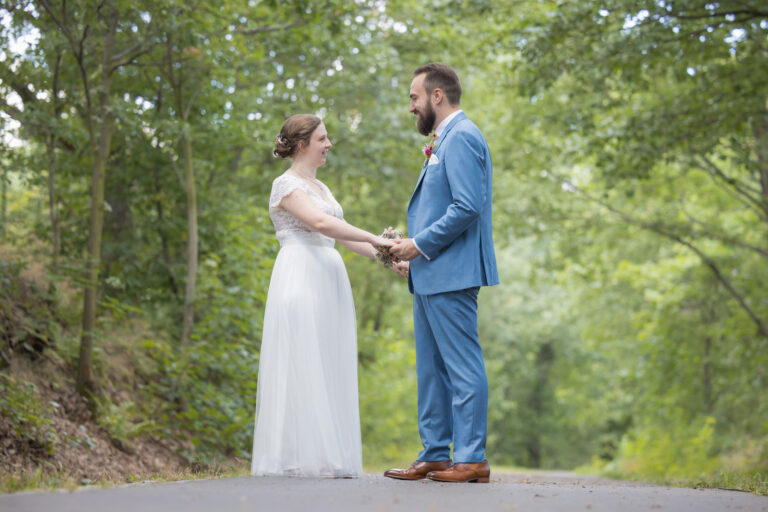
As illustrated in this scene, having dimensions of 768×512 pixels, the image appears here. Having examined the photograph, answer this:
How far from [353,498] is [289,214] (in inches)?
92.6

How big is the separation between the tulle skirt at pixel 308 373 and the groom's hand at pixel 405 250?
2.17 ft

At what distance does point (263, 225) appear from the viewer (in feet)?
36.0

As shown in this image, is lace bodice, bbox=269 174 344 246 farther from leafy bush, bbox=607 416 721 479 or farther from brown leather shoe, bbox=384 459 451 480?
leafy bush, bbox=607 416 721 479

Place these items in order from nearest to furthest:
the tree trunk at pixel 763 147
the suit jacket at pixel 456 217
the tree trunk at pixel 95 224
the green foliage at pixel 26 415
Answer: the suit jacket at pixel 456 217 → the green foliage at pixel 26 415 → the tree trunk at pixel 95 224 → the tree trunk at pixel 763 147

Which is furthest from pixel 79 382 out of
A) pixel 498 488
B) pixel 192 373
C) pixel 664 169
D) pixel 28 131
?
pixel 664 169

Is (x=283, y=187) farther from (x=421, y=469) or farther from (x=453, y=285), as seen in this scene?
(x=421, y=469)

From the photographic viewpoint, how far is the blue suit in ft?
16.6

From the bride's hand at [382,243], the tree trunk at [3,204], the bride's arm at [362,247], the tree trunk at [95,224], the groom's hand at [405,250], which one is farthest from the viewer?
the tree trunk at [95,224]

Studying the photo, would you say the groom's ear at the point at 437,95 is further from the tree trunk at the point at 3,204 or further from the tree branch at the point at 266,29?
the tree branch at the point at 266,29

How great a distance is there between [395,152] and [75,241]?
8110mm

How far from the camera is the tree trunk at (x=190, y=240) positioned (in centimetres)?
982

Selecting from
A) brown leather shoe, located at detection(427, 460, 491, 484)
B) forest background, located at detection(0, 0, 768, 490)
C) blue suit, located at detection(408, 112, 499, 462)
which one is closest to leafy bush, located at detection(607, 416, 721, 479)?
forest background, located at detection(0, 0, 768, 490)

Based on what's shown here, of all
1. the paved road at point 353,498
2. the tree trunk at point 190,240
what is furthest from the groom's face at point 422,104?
the tree trunk at point 190,240

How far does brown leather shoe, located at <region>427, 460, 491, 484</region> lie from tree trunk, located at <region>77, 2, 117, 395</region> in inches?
184
